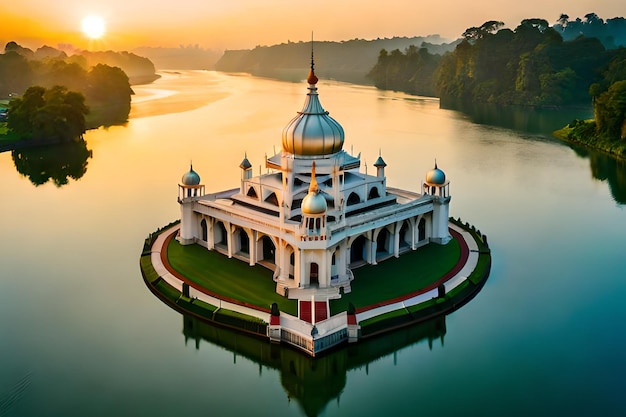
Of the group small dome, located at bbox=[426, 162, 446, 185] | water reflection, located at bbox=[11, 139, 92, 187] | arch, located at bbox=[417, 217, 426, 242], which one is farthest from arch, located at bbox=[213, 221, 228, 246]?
A: water reflection, located at bbox=[11, 139, 92, 187]

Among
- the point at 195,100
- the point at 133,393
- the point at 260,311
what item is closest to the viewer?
the point at 133,393

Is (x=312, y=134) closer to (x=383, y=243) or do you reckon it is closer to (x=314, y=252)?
(x=314, y=252)

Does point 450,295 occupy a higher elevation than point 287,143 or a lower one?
lower

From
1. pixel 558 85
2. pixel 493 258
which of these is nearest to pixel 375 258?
pixel 493 258

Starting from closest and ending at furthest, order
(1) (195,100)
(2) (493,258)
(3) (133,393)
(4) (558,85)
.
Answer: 1. (3) (133,393)
2. (2) (493,258)
3. (4) (558,85)
4. (1) (195,100)

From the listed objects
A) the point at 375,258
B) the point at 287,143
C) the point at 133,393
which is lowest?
the point at 133,393

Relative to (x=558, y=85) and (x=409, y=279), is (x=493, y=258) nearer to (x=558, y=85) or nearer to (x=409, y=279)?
(x=409, y=279)

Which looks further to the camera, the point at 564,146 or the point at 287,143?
the point at 564,146
